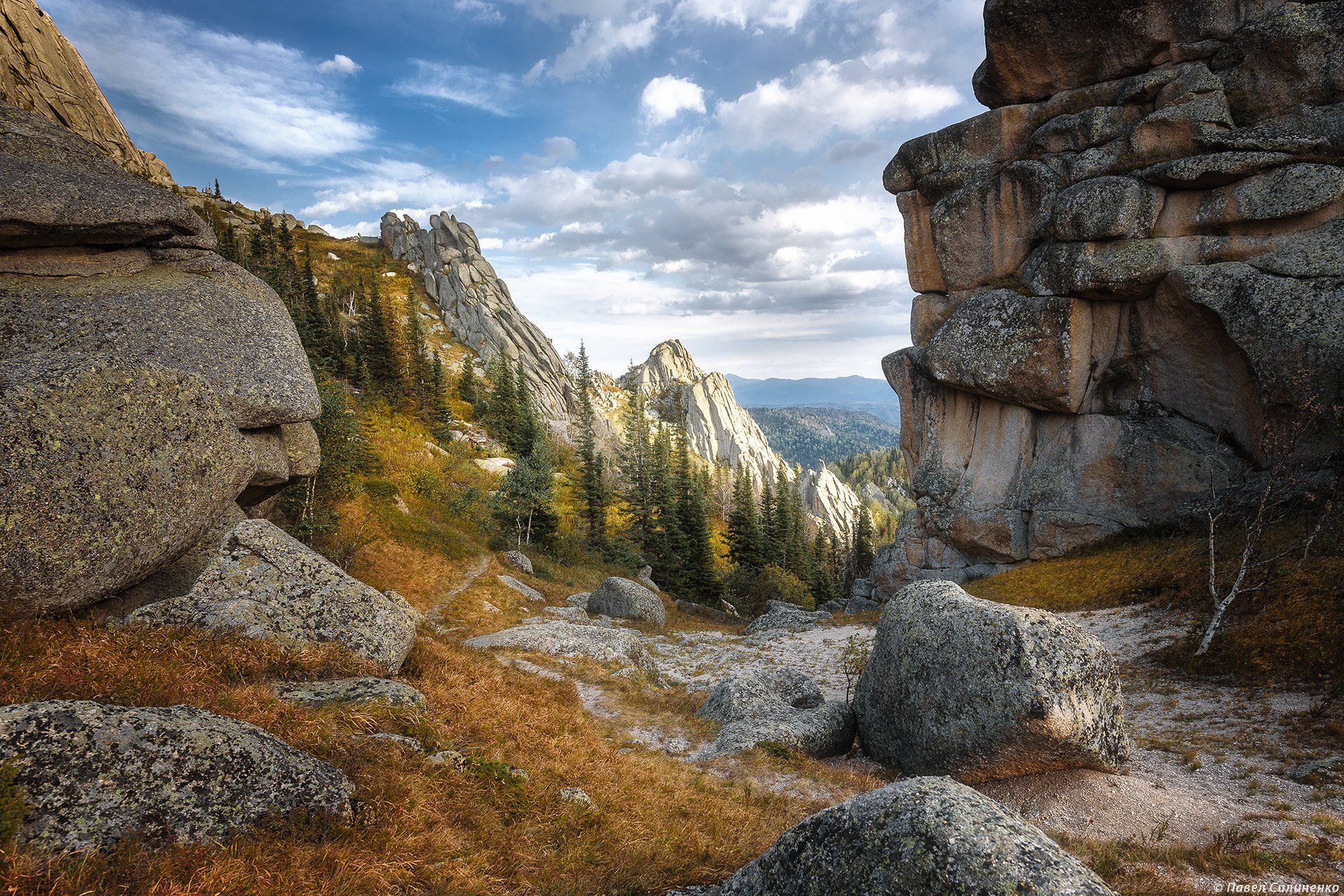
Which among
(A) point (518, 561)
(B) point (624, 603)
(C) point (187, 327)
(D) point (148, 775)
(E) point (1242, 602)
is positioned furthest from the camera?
(A) point (518, 561)

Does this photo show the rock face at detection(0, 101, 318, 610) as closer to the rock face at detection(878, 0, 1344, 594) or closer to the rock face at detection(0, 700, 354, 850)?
the rock face at detection(0, 700, 354, 850)

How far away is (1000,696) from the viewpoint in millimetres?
8891

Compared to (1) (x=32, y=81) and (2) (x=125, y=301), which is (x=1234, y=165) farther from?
(1) (x=32, y=81)

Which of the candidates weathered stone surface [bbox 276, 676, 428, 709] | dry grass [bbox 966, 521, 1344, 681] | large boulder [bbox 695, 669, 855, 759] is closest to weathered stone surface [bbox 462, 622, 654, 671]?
large boulder [bbox 695, 669, 855, 759]

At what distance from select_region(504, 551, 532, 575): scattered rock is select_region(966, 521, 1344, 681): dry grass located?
25.5 meters

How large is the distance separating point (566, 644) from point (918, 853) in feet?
50.5

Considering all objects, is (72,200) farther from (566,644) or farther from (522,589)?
(522,589)

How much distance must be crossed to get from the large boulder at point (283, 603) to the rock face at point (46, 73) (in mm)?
33985

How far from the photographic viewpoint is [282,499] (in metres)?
20.0

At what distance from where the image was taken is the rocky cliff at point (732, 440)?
156250 mm

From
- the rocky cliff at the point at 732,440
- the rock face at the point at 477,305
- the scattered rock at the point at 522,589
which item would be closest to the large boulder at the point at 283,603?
the scattered rock at the point at 522,589

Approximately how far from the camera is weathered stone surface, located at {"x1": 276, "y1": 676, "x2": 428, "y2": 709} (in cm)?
741

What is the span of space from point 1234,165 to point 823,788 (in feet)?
98.8

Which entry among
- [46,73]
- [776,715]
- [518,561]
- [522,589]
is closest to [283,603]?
[776,715]
